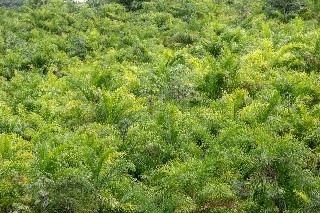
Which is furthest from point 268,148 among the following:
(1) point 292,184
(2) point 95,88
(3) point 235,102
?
(2) point 95,88

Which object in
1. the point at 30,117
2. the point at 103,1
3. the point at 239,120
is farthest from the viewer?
the point at 103,1

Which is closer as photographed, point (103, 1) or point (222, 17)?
point (222, 17)

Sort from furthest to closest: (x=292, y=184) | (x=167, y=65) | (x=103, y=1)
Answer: (x=103, y=1) → (x=167, y=65) → (x=292, y=184)

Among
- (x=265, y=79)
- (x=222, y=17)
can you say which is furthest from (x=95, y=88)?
(x=222, y=17)

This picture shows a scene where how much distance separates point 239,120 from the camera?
384 inches

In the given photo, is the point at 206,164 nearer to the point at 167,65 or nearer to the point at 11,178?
the point at 11,178

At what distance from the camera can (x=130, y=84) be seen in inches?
508

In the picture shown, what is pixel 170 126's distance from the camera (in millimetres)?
9430

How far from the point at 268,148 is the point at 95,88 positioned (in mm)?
5434

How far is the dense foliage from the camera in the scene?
7.55 meters

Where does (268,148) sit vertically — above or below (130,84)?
above

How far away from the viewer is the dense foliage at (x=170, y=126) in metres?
7.55

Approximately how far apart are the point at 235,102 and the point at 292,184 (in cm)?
296

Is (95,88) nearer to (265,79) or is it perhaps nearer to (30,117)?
(30,117)
